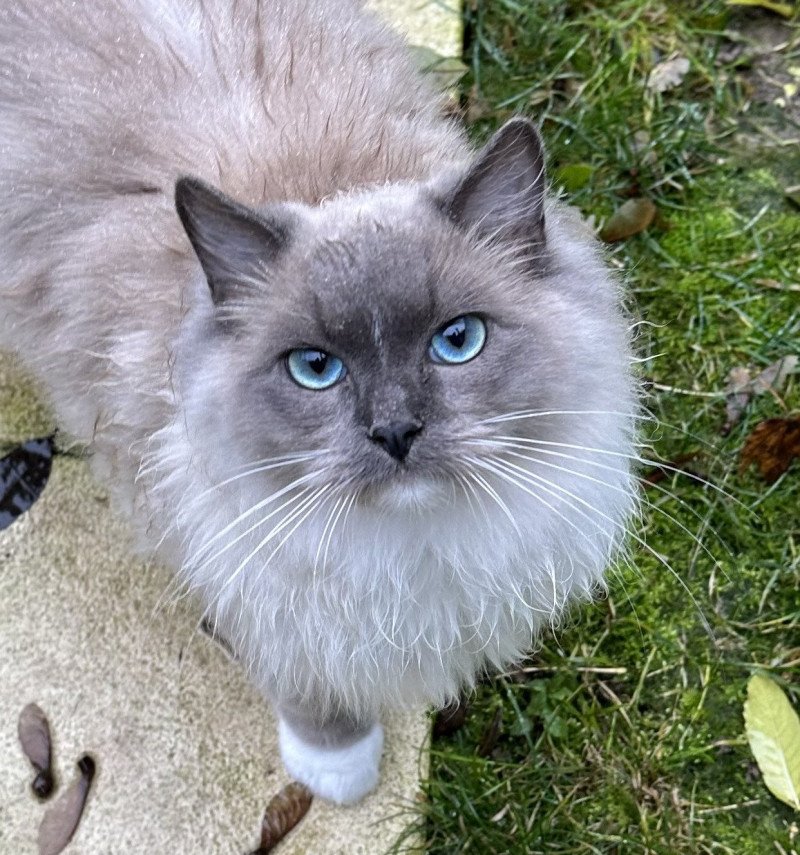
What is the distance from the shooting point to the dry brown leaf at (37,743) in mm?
1910

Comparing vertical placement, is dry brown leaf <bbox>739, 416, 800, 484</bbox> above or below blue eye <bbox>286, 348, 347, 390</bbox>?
below

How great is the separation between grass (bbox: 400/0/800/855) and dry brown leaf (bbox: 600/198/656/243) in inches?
1.6

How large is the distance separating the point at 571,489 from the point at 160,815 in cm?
118

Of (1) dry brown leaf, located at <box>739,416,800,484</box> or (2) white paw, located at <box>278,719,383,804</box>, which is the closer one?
(2) white paw, located at <box>278,719,383,804</box>

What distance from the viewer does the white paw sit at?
1.83 metres

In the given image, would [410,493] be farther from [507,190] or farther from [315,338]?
[507,190]

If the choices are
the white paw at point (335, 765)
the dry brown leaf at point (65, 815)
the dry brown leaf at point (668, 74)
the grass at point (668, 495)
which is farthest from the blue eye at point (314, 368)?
the dry brown leaf at point (668, 74)

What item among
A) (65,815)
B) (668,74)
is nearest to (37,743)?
(65,815)

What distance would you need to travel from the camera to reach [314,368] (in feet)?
3.99

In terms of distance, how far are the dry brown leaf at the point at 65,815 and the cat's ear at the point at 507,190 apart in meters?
1.42

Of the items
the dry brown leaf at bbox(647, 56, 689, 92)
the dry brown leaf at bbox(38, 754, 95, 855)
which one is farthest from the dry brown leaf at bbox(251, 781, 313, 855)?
the dry brown leaf at bbox(647, 56, 689, 92)

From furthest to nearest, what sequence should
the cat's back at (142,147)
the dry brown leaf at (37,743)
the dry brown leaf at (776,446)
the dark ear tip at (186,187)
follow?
the dry brown leaf at (776,446)
the dry brown leaf at (37,743)
the cat's back at (142,147)
the dark ear tip at (186,187)

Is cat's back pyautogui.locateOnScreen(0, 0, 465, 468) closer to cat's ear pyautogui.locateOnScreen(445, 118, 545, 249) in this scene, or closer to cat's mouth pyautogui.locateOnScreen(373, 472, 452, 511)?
cat's ear pyautogui.locateOnScreen(445, 118, 545, 249)

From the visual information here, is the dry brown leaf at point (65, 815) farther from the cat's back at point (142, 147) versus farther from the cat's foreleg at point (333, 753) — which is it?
the cat's back at point (142, 147)
